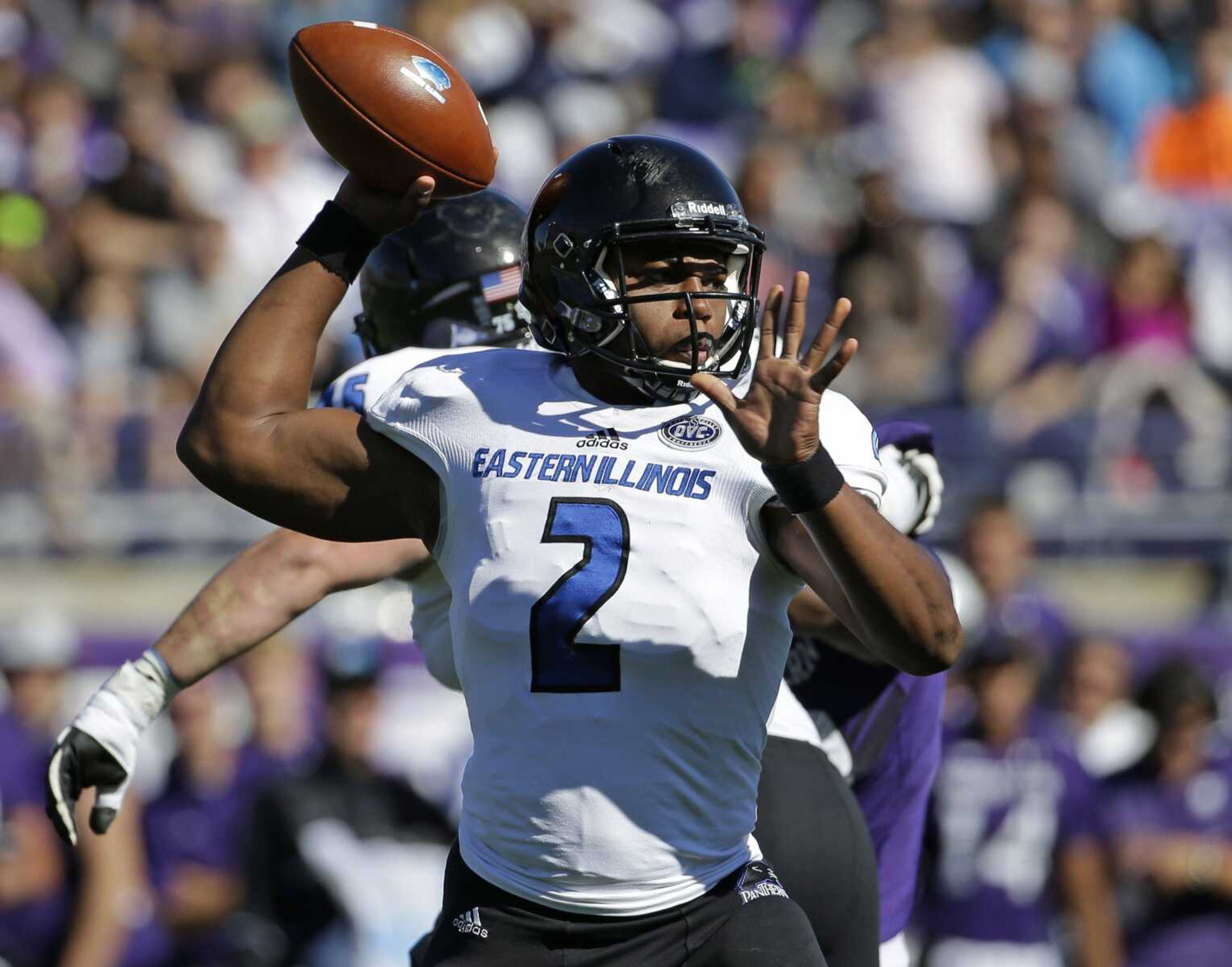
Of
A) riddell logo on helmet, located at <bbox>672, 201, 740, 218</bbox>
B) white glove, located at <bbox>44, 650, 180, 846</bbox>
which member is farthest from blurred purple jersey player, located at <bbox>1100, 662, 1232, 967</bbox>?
white glove, located at <bbox>44, 650, 180, 846</bbox>

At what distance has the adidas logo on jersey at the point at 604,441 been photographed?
9.78ft

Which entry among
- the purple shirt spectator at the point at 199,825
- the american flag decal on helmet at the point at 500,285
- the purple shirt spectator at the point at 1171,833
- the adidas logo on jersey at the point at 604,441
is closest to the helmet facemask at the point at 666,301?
the adidas logo on jersey at the point at 604,441

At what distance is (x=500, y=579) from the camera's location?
2.96 m

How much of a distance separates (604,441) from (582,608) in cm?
27

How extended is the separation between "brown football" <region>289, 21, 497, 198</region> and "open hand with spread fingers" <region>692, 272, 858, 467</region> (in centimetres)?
71

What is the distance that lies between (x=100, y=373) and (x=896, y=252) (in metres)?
3.67

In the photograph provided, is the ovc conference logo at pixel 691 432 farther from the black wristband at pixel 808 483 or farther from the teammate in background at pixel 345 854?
the teammate in background at pixel 345 854

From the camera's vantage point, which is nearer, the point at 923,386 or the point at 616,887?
the point at 616,887

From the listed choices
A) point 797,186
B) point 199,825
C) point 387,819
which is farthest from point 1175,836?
point 797,186

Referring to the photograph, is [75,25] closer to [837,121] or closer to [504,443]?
[837,121]

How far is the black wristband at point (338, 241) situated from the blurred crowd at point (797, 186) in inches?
199

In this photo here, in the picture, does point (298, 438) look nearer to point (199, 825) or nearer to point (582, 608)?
point (582, 608)

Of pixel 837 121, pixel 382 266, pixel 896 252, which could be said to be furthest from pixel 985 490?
pixel 382 266

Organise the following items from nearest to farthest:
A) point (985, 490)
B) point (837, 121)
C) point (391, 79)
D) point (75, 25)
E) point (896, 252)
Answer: point (391, 79) < point (985, 490) < point (896, 252) < point (837, 121) < point (75, 25)
